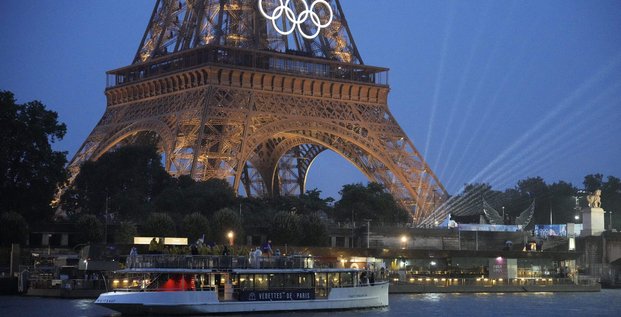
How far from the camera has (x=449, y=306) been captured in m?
67.9

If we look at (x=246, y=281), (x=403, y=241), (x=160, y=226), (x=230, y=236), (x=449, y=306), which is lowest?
(x=449, y=306)

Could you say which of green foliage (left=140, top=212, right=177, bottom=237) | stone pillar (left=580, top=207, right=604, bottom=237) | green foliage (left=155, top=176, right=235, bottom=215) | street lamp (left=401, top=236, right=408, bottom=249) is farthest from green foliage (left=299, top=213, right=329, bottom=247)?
stone pillar (left=580, top=207, right=604, bottom=237)

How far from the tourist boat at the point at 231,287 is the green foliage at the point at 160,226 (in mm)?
18564

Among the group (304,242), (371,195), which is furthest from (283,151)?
(304,242)

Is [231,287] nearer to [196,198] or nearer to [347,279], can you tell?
[347,279]

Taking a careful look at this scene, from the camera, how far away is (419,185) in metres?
106

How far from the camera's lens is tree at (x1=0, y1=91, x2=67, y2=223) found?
90.9m

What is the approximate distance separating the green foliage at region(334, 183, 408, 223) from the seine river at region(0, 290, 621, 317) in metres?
29.2

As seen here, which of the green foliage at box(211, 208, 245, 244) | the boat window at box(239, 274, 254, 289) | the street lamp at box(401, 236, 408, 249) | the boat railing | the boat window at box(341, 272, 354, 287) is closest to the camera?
the boat railing

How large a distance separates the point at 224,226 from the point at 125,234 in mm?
6527

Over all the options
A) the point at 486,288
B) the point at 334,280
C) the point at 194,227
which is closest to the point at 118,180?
the point at 194,227

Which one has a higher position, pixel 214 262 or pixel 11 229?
pixel 11 229

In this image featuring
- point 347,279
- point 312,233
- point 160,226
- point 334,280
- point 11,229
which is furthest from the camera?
point 312,233

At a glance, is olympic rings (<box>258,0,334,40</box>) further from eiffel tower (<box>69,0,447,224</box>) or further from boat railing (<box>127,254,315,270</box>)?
boat railing (<box>127,254,315,270</box>)
